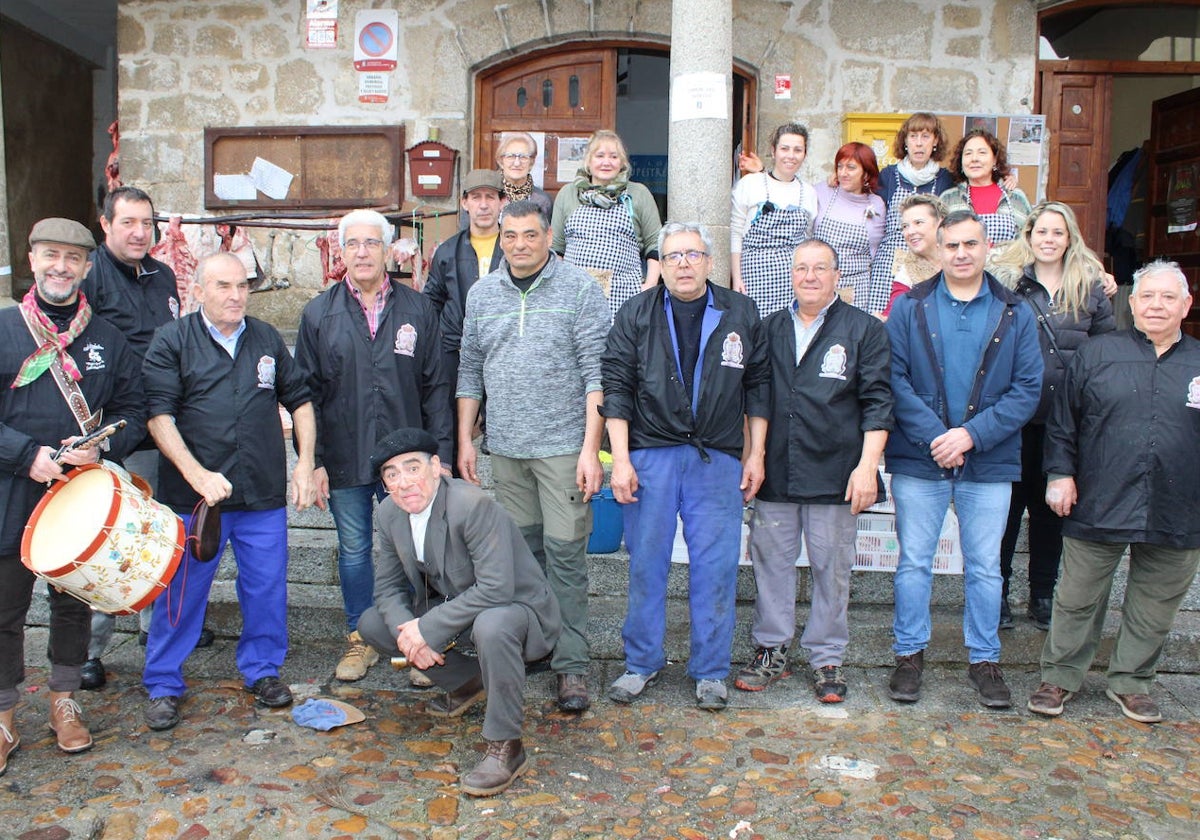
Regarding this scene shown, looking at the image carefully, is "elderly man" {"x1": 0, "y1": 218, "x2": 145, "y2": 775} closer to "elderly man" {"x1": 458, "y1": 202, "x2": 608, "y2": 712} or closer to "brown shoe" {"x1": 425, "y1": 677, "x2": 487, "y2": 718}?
"brown shoe" {"x1": 425, "y1": 677, "x2": 487, "y2": 718}

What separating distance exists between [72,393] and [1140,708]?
4.34 m

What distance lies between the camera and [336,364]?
4594mm

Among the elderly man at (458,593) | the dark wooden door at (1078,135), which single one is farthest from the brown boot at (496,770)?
the dark wooden door at (1078,135)

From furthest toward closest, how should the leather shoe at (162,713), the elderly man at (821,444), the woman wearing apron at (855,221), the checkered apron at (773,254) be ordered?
the woman wearing apron at (855,221) < the checkered apron at (773,254) < the elderly man at (821,444) < the leather shoe at (162,713)

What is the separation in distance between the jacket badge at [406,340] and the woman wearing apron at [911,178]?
263cm

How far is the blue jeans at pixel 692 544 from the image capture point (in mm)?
4355

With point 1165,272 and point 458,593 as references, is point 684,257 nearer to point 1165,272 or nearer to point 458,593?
point 458,593

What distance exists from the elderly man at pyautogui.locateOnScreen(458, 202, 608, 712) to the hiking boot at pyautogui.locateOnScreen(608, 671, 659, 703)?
11cm

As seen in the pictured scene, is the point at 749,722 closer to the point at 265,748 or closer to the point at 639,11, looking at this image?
the point at 265,748

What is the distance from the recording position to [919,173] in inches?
234

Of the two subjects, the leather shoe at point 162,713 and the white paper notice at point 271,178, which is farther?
the white paper notice at point 271,178

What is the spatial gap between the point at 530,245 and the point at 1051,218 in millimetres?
2279

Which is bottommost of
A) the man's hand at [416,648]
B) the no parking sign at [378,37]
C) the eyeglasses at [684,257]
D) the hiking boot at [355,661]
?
the hiking boot at [355,661]

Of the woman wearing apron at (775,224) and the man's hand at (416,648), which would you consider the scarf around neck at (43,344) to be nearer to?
the man's hand at (416,648)
